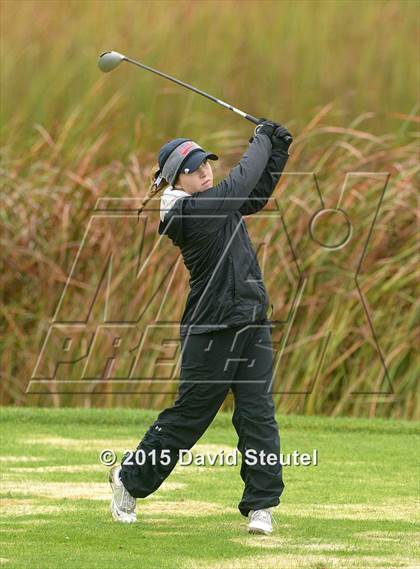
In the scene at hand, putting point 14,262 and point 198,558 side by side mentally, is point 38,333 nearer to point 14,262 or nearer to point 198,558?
point 14,262

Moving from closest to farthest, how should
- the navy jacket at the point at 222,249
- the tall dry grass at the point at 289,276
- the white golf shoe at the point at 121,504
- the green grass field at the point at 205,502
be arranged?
the green grass field at the point at 205,502, the navy jacket at the point at 222,249, the white golf shoe at the point at 121,504, the tall dry grass at the point at 289,276

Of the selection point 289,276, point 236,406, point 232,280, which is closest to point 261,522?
point 236,406

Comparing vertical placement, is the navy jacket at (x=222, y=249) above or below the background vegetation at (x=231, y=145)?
above

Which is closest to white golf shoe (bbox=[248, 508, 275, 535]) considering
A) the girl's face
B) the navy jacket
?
the navy jacket

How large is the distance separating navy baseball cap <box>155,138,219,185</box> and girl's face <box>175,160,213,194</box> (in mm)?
28

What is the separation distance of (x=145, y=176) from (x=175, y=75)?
212 centimetres

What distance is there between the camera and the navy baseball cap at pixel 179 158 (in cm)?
595

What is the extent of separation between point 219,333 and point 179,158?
72cm

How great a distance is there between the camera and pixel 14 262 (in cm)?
1042

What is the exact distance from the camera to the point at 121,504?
19.9 feet

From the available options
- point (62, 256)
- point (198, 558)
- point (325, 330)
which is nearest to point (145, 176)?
point (62, 256)

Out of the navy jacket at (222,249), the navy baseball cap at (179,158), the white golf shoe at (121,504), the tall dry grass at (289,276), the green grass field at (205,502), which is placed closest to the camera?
the green grass field at (205,502)

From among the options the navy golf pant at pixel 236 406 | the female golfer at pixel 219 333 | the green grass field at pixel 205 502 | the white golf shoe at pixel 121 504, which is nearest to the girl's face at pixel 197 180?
the female golfer at pixel 219 333

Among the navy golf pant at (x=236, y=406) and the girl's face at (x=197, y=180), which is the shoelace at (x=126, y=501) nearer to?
the navy golf pant at (x=236, y=406)
